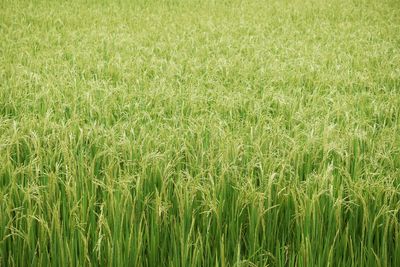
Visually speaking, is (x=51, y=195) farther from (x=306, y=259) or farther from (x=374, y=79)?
(x=374, y=79)

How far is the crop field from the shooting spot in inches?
56.6

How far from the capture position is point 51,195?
157 cm

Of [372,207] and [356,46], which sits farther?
[356,46]

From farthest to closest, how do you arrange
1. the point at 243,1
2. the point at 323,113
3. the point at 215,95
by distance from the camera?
the point at 243,1, the point at 215,95, the point at 323,113

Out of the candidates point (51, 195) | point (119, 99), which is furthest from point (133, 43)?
point (51, 195)

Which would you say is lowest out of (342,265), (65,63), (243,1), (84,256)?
(342,265)

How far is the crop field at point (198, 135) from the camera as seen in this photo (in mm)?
1438

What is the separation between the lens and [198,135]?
2137 millimetres

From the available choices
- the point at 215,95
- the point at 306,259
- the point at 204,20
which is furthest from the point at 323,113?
the point at 204,20

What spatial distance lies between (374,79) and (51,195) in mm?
3870

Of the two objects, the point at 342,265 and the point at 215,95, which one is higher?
the point at 215,95

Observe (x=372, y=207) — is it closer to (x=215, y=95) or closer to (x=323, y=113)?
(x=323, y=113)

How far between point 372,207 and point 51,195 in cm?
135

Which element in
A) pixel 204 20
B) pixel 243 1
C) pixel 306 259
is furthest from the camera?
pixel 243 1
